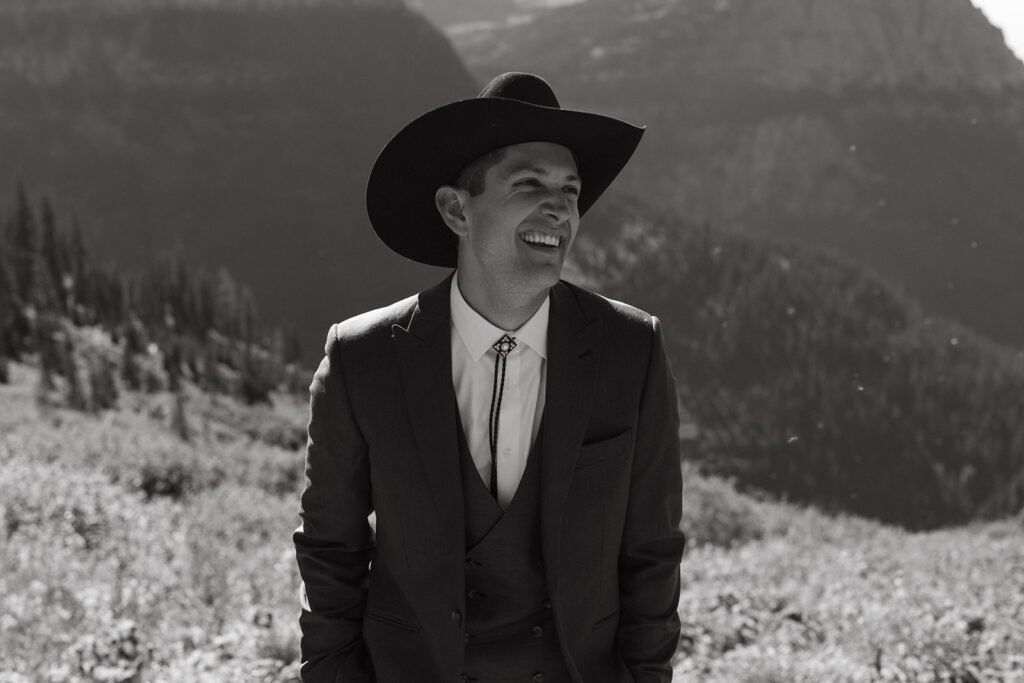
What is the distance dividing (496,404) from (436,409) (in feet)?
0.60

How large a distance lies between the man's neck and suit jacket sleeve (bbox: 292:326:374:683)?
0.44 meters

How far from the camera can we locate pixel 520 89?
2715mm

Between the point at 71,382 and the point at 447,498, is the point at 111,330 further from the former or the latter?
the point at 447,498

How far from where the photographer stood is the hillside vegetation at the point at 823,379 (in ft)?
363

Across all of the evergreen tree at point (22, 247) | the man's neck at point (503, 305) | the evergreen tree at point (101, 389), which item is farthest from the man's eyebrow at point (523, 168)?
the evergreen tree at point (22, 247)

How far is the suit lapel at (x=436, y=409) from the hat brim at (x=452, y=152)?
364mm

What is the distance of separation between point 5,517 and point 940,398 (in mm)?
136735

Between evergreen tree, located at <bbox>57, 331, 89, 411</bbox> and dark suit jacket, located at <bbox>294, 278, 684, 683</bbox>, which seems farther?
evergreen tree, located at <bbox>57, 331, 89, 411</bbox>

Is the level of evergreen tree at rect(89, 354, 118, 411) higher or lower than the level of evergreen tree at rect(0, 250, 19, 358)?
lower

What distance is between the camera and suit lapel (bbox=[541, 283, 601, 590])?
266 centimetres

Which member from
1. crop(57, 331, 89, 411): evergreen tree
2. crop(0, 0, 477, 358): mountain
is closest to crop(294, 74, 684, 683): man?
crop(57, 331, 89, 411): evergreen tree

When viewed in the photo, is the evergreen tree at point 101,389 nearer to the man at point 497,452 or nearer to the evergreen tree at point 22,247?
the evergreen tree at point 22,247

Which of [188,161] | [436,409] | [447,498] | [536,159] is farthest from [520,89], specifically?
[188,161]

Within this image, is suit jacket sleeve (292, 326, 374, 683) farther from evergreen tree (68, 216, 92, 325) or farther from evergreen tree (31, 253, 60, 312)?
evergreen tree (68, 216, 92, 325)
